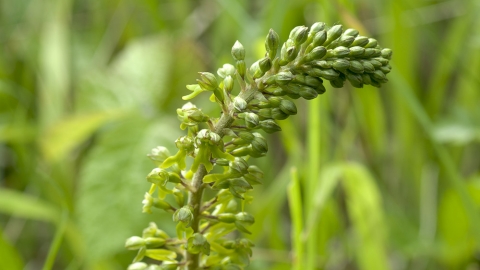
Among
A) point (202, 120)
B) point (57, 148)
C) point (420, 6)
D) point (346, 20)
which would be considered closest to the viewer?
point (202, 120)

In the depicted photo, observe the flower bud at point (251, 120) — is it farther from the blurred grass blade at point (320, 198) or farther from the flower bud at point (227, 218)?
the blurred grass blade at point (320, 198)

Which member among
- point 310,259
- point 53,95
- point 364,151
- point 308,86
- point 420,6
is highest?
point 420,6

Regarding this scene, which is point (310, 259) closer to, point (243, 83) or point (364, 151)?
point (243, 83)

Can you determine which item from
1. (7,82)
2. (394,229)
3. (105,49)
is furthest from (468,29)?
(7,82)

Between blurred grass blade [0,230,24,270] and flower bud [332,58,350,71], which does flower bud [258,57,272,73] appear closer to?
flower bud [332,58,350,71]

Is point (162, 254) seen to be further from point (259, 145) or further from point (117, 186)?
point (117, 186)

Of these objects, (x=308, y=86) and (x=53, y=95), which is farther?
(x=53, y=95)

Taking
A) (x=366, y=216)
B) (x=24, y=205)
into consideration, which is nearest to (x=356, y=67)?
(x=366, y=216)
